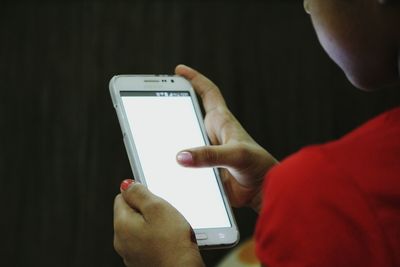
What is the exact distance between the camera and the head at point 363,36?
1.46 ft

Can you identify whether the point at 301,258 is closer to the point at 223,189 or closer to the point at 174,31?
the point at 223,189

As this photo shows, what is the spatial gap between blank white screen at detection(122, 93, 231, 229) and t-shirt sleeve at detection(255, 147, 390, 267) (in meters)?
0.36

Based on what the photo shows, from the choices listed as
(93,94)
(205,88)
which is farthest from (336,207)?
(93,94)

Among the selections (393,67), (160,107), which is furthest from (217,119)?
(393,67)

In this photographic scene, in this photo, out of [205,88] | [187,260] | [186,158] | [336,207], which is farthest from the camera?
[205,88]

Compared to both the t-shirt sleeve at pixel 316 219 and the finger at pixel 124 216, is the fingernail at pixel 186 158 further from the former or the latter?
the t-shirt sleeve at pixel 316 219

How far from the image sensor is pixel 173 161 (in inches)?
32.1

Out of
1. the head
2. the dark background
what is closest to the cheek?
the head

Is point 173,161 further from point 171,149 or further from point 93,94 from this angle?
point 93,94

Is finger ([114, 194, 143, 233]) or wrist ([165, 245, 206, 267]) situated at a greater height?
finger ([114, 194, 143, 233])

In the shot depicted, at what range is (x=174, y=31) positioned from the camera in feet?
5.29

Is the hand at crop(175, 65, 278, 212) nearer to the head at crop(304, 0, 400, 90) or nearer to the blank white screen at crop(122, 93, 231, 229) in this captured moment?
the blank white screen at crop(122, 93, 231, 229)

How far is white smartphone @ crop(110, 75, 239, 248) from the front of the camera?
79 cm

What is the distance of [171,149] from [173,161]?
0.02 m
